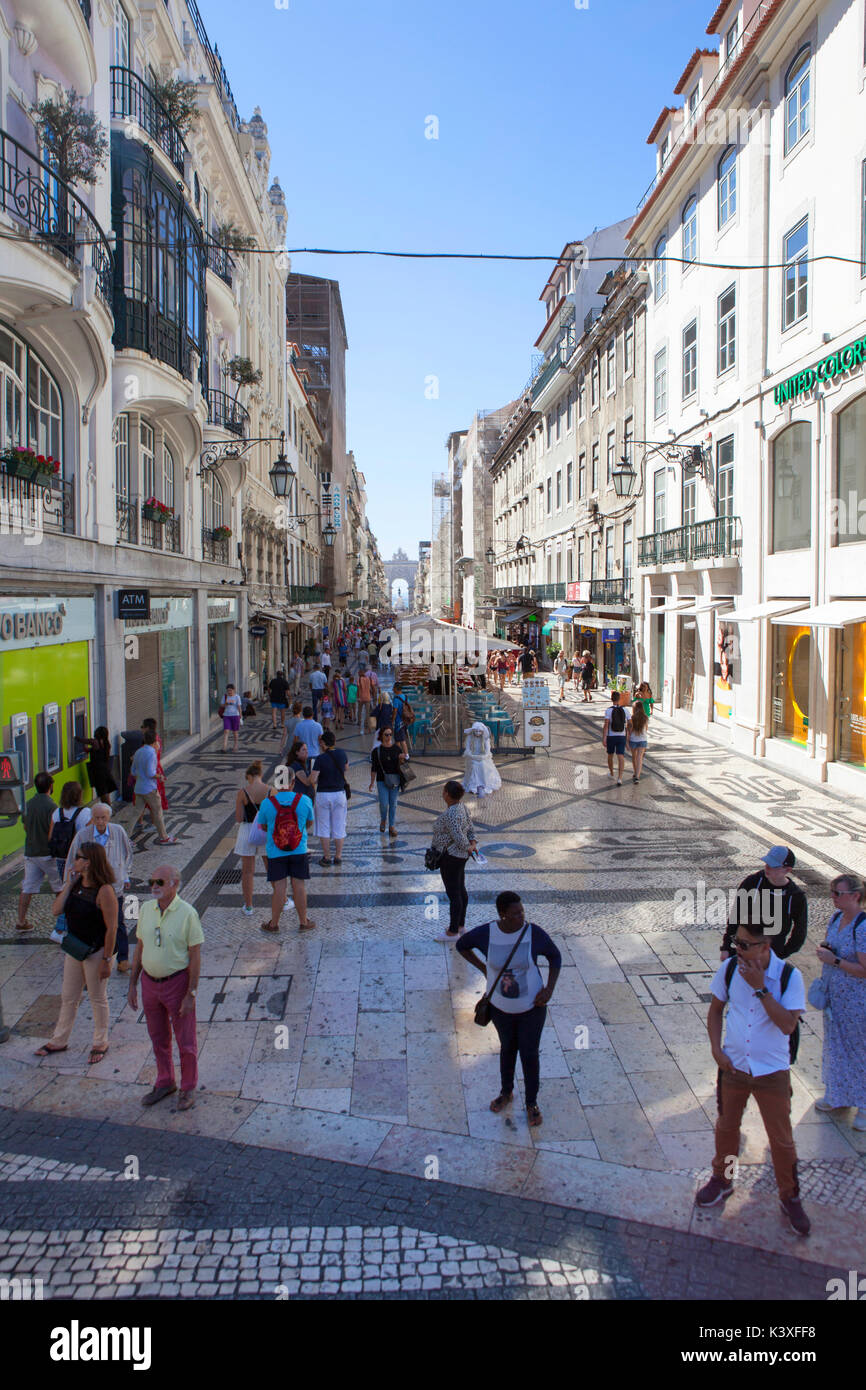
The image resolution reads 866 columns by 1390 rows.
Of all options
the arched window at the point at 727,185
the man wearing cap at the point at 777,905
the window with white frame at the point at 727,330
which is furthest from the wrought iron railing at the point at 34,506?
the arched window at the point at 727,185

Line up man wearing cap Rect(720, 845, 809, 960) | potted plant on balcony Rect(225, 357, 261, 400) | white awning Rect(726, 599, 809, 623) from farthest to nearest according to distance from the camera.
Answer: potted plant on balcony Rect(225, 357, 261, 400)
white awning Rect(726, 599, 809, 623)
man wearing cap Rect(720, 845, 809, 960)

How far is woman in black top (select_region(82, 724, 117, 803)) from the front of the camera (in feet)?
37.2

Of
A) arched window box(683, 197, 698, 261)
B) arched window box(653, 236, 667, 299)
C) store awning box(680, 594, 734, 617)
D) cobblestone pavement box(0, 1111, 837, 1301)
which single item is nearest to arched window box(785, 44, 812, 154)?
arched window box(683, 197, 698, 261)

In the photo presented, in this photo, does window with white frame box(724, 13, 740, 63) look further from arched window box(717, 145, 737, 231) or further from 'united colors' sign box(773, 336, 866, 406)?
'united colors' sign box(773, 336, 866, 406)

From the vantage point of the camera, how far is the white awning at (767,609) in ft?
53.2

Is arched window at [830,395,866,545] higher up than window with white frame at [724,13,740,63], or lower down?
lower down

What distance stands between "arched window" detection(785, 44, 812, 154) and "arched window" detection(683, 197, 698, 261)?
5.05 metres

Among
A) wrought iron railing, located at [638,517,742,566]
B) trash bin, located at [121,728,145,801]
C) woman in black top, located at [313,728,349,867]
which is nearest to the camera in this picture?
woman in black top, located at [313,728,349,867]

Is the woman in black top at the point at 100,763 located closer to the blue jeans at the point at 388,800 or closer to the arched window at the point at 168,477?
the blue jeans at the point at 388,800

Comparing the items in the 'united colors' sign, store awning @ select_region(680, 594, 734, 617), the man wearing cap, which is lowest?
the man wearing cap

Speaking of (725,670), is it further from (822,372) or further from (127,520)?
(127,520)

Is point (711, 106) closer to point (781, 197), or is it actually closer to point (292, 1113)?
point (781, 197)

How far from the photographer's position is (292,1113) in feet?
17.5

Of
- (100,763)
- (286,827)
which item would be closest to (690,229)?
(100,763)
